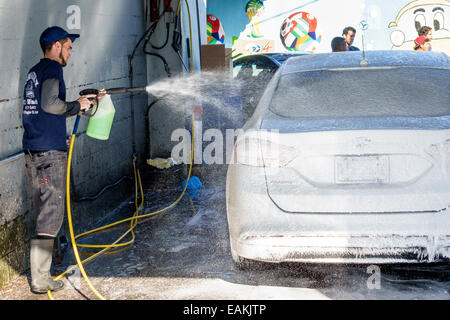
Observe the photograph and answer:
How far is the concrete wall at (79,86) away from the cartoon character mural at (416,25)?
37.6 ft

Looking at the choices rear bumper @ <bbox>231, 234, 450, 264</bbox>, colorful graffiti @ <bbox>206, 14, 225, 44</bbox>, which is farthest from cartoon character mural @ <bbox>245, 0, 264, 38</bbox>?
rear bumper @ <bbox>231, 234, 450, 264</bbox>

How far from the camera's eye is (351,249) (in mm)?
4027

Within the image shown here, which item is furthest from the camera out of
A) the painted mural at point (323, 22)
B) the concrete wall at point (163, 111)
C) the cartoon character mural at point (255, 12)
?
the cartoon character mural at point (255, 12)

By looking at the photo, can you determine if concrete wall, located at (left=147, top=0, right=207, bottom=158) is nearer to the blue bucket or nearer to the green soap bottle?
the blue bucket

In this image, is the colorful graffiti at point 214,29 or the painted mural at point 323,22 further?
the colorful graffiti at point 214,29

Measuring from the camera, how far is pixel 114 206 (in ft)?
24.7

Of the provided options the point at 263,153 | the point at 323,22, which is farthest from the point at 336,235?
the point at 323,22

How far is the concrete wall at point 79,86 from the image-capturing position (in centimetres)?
497

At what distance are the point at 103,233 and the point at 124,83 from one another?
2.26m

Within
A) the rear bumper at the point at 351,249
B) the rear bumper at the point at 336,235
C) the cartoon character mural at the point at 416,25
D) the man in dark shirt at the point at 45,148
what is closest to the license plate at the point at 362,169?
the rear bumper at the point at 336,235

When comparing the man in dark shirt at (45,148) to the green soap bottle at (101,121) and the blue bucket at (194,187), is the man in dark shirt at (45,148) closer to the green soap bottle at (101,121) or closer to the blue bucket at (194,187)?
the green soap bottle at (101,121)

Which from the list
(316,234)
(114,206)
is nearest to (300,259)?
(316,234)

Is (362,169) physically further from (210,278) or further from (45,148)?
(45,148)

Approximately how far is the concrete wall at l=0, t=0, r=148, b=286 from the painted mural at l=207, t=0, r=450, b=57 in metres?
10.9
